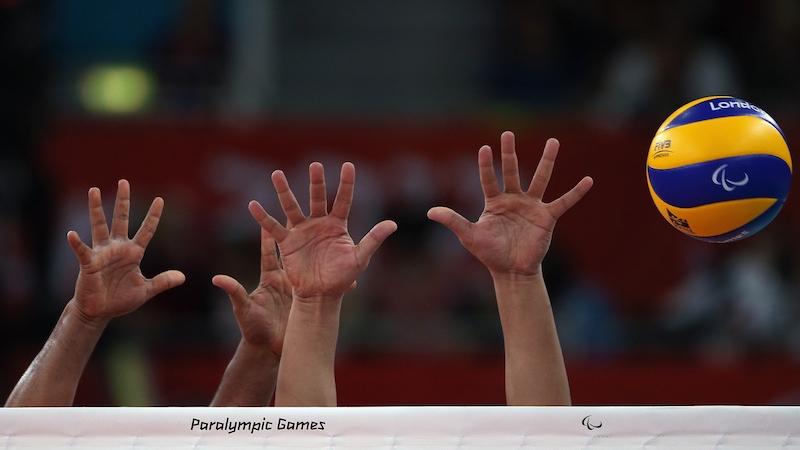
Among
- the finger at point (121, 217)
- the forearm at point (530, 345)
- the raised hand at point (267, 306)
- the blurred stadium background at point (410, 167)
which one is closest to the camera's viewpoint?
the forearm at point (530, 345)

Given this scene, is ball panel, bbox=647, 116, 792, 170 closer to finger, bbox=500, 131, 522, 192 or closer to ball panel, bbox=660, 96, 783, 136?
ball panel, bbox=660, 96, 783, 136

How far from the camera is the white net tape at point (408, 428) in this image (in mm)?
3895

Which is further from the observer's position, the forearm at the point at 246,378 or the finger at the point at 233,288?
the forearm at the point at 246,378

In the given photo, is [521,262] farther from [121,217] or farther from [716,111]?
[121,217]

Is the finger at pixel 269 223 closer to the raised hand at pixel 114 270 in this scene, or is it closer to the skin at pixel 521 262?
the raised hand at pixel 114 270

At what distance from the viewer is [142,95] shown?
10984 mm

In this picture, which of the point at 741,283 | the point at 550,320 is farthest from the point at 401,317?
the point at 550,320

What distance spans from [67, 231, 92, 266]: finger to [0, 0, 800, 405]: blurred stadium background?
3815mm

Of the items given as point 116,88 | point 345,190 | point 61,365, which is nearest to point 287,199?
point 345,190

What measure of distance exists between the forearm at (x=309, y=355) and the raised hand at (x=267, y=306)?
36 cm

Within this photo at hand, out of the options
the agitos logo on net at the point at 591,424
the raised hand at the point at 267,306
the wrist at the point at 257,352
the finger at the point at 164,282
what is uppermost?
the finger at the point at 164,282

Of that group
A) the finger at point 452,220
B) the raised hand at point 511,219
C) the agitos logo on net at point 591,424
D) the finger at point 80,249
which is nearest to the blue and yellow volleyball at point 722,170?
the raised hand at point 511,219

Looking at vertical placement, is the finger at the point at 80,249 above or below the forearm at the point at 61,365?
above

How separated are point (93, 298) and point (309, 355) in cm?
87
